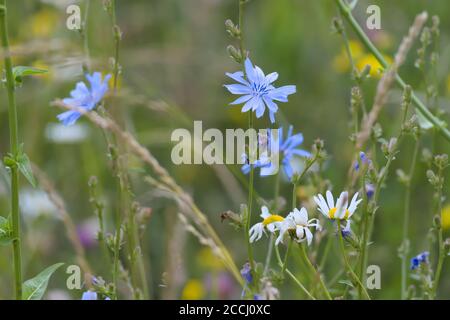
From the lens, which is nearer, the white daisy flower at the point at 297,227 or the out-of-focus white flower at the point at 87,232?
the white daisy flower at the point at 297,227

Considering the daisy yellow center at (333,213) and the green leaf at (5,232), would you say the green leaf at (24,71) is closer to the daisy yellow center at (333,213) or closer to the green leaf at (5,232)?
the green leaf at (5,232)

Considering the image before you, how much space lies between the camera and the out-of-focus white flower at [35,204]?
7.64 ft

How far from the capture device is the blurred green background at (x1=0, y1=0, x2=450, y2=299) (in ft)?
7.42

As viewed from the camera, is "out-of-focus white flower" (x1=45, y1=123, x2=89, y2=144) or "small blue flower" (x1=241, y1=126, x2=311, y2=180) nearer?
"small blue flower" (x1=241, y1=126, x2=311, y2=180)

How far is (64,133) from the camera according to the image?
8.46 ft

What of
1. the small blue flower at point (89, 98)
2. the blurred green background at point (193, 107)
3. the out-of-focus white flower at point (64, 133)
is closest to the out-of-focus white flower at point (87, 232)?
the blurred green background at point (193, 107)

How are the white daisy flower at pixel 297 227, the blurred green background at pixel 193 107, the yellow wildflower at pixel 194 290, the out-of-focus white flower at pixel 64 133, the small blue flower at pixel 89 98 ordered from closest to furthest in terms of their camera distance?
the white daisy flower at pixel 297 227
the small blue flower at pixel 89 98
the yellow wildflower at pixel 194 290
the blurred green background at pixel 193 107
the out-of-focus white flower at pixel 64 133

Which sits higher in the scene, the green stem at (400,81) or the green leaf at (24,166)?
the green stem at (400,81)

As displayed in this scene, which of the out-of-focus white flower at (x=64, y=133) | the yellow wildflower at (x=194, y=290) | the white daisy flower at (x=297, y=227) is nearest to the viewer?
the white daisy flower at (x=297, y=227)

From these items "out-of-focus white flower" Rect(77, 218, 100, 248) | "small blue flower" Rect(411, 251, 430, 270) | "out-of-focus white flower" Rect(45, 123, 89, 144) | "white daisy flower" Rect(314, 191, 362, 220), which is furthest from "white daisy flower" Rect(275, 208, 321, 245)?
"out-of-focus white flower" Rect(45, 123, 89, 144)

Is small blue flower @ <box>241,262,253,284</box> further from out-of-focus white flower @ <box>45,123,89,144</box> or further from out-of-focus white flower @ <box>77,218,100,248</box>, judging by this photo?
out-of-focus white flower @ <box>45,123,89,144</box>

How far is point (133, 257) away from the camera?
1.24 m
